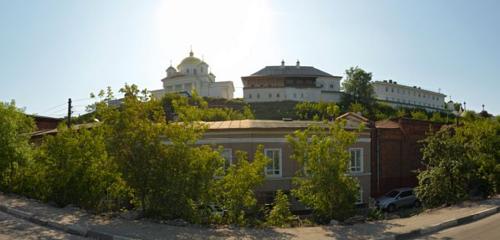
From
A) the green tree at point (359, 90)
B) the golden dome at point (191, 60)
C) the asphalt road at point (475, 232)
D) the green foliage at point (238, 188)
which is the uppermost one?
the golden dome at point (191, 60)

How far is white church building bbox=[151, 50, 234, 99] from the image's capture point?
103 m

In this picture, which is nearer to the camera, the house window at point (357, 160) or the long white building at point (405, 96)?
the house window at point (357, 160)

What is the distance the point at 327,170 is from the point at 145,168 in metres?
5.38

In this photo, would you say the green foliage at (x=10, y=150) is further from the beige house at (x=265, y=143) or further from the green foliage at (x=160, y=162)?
the beige house at (x=265, y=143)

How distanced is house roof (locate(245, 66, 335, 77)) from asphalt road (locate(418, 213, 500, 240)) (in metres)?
87.7

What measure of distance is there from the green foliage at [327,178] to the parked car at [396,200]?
1498 cm

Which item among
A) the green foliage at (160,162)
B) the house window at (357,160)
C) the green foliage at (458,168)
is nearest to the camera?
the green foliage at (160,162)

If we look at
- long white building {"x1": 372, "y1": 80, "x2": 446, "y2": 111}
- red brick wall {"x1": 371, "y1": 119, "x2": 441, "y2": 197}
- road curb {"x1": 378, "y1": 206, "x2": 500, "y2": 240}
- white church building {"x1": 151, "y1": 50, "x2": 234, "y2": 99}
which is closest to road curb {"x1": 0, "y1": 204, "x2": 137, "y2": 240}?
road curb {"x1": 378, "y1": 206, "x2": 500, "y2": 240}

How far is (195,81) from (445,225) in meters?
91.7

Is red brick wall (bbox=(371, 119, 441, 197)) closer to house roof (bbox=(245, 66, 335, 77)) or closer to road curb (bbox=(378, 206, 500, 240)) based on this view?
road curb (bbox=(378, 206, 500, 240))

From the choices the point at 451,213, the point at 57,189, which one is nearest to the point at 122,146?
the point at 57,189

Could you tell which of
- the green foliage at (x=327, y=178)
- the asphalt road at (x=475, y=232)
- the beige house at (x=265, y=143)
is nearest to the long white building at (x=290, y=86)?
the beige house at (x=265, y=143)

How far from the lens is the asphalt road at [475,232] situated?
1177 centimetres

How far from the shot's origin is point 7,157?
17922 millimetres
